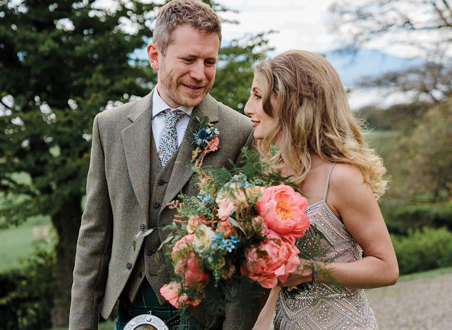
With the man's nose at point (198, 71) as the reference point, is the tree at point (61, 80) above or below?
below

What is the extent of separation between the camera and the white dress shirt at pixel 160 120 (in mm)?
2764

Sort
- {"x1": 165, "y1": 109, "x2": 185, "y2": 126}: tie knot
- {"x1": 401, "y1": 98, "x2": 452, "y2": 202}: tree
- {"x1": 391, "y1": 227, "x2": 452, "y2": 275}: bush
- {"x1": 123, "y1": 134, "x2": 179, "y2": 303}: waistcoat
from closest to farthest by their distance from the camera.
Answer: {"x1": 123, "y1": 134, "x2": 179, "y2": 303}: waistcoat < {"x1": 165, "y1": 109, "x2": 185, "y2": 126}: tie knot < {"x1": 401, "y1": 98, "x2": 452, "y2": 202}: tree < {"x1": 391, "y1": 227, "x2": 452, "y2": 275}: bush

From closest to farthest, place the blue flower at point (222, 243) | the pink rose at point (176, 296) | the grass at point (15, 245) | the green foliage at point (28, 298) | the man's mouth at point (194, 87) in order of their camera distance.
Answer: the blue flower at point (222, 243), the pink rose at point (176, 296), the man's mouth at point (194, 87), the green foliage at point (28, 298), the grass at point (15, 245)

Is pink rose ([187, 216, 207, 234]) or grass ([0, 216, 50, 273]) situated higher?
pink rose ([187, 216, 207, 234])

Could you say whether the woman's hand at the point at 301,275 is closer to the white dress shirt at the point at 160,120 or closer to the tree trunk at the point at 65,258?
the white dress shirt at the point at 160,120

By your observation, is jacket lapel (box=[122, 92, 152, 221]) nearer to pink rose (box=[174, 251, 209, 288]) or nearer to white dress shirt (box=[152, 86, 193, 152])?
white dress shirt (box=[152, 86, 193, 152])

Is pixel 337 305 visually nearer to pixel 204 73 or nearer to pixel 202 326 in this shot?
pixel 202 326

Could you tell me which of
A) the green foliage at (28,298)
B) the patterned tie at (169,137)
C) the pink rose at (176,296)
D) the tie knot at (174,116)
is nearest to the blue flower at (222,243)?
the pink rose at (176,296)

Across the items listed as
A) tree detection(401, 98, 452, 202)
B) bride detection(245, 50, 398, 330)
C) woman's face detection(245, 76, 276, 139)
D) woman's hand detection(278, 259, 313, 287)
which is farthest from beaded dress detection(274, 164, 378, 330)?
tree detection(401, 98, 452, 202)

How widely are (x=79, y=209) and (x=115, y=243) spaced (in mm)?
6728

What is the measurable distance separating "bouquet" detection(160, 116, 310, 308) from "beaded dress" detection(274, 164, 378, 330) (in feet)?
1.38

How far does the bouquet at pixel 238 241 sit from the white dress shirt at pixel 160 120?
899 millimetres

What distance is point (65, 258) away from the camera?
356 inches

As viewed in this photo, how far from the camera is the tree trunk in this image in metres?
8.96
